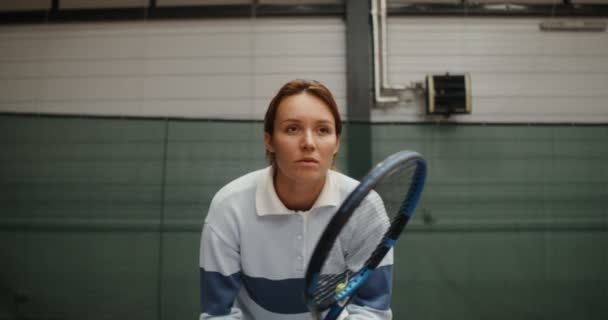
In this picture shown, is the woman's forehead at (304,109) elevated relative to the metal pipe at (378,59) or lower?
lower

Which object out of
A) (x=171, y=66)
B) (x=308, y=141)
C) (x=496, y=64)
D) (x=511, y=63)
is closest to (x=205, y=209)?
(x=171, y=66)

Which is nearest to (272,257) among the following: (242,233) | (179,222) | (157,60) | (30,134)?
(242,233)

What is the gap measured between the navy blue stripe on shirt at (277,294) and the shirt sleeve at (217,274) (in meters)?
0.08

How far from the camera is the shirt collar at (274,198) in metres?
1.27

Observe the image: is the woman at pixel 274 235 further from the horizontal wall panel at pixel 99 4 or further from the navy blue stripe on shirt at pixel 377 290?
the horizontal wall panel at pixel 99 4

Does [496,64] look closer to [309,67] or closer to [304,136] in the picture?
[309,67]

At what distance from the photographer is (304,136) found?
45.9 inches

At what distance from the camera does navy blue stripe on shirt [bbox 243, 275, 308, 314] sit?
132 centimetres

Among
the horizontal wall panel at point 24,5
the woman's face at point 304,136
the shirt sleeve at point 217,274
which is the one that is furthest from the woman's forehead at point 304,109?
the horizontal wall panel at point 24,5

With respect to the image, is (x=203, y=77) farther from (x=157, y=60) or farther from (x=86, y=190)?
(x=86, y=190)

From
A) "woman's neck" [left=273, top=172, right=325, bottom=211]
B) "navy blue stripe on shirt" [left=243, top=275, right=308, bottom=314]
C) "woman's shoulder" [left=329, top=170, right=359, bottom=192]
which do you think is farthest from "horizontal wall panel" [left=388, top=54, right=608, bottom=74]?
"navy blue stripe on shirt" [left=243, top=275, right=308, bottom=314]

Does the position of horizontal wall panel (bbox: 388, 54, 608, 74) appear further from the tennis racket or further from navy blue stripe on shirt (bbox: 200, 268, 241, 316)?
navy blue stripe on shirt (bbox: 200, 268, 241, 316)

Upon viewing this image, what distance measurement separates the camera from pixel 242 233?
1286 mm

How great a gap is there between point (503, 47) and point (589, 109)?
1.11m
